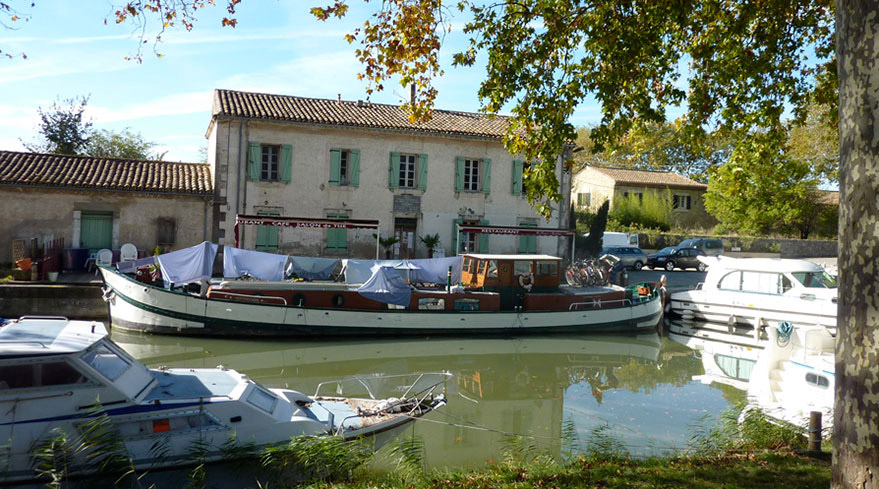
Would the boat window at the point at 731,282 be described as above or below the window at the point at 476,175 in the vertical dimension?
below

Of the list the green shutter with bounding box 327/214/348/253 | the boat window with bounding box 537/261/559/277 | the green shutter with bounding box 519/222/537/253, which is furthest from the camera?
the green shutter with bounding box 519/222/537/253

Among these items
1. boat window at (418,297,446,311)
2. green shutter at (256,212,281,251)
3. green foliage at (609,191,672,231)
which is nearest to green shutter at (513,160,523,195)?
boat window at (418,297,446,311)

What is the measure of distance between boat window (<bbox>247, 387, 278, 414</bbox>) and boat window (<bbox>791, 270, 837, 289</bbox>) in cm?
1701

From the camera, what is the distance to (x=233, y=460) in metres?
6.52

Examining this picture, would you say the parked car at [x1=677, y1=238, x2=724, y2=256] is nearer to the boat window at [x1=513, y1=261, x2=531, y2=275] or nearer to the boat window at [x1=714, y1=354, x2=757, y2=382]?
the boat window at [x1=513, y1=261, x2=531, y2=275]

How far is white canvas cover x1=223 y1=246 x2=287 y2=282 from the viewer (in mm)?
16891

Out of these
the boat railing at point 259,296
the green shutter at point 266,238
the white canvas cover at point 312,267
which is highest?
the green shutter at point 266,238

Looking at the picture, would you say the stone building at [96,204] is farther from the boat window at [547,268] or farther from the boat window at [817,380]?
the boat window at [817,380]

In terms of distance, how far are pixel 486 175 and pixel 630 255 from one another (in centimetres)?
1112

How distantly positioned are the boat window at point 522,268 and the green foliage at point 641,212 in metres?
25.5

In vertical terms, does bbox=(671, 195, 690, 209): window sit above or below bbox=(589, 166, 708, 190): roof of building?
below

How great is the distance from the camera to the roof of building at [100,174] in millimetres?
20281

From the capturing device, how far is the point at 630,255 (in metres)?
32.0

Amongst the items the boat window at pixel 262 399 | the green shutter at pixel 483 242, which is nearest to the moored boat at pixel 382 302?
the green shutter at pixel 483 242
